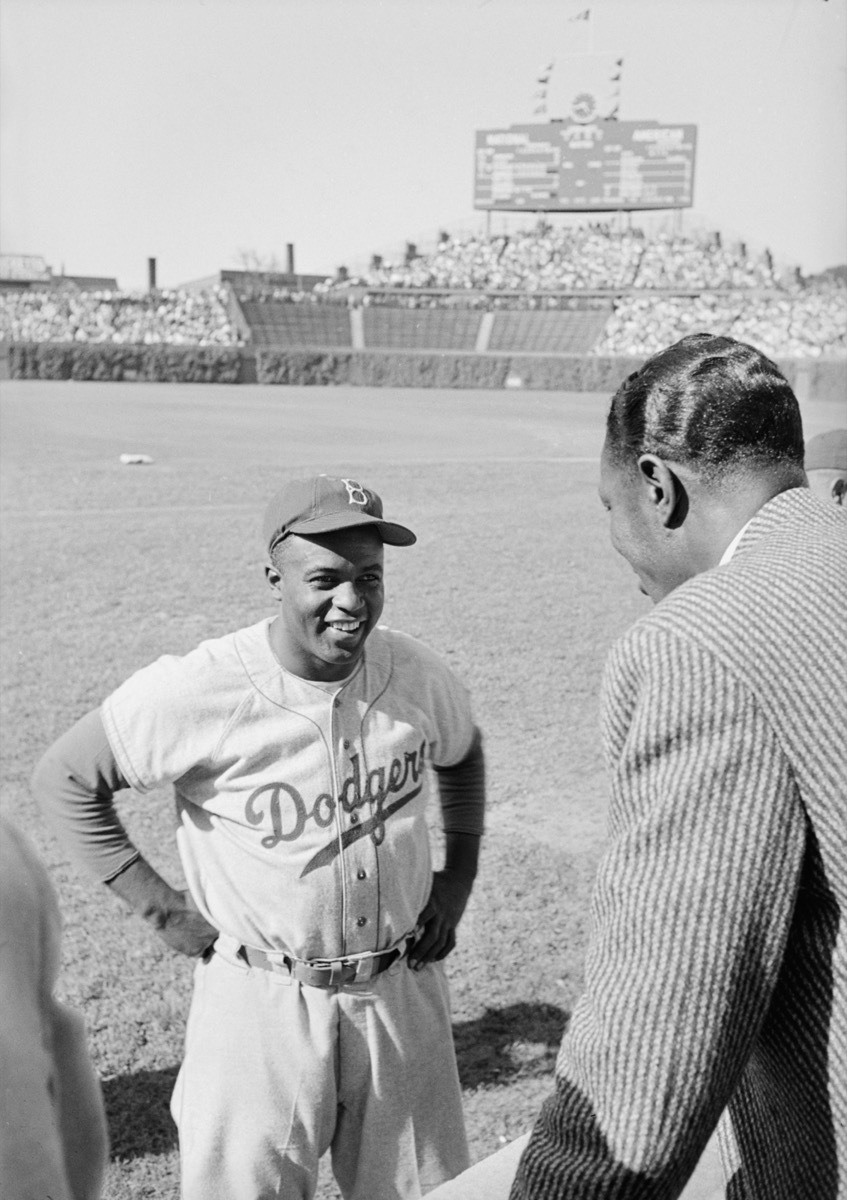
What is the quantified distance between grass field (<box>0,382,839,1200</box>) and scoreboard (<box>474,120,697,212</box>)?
4689 cm

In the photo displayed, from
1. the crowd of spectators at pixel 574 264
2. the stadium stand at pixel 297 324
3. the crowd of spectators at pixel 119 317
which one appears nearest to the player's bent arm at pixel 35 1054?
the crowd of spectators at pixel 119 317

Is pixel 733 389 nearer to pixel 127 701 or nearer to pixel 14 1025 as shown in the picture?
pixel 14 1025

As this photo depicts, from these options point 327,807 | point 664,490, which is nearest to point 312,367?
point 327,807

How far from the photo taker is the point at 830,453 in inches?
183

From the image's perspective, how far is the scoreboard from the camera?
6769 centimetres

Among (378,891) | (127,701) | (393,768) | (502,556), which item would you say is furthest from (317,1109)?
(502,556)

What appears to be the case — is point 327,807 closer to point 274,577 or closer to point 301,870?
point 301,870

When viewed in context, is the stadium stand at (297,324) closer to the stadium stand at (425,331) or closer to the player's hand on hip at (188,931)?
the stadium stand at (425,331)

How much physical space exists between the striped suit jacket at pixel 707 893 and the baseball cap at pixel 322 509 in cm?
149

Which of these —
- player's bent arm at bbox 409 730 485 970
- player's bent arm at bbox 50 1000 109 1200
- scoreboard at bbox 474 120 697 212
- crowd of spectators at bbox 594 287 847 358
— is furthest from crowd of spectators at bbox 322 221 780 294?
player's bent arm at bbox 50 1000 109 1200

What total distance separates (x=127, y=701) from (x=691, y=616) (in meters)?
1.62

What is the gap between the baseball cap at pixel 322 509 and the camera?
2.68 metres

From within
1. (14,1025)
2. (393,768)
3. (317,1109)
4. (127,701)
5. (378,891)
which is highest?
(14,1025)

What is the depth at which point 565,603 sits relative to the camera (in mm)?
11039
